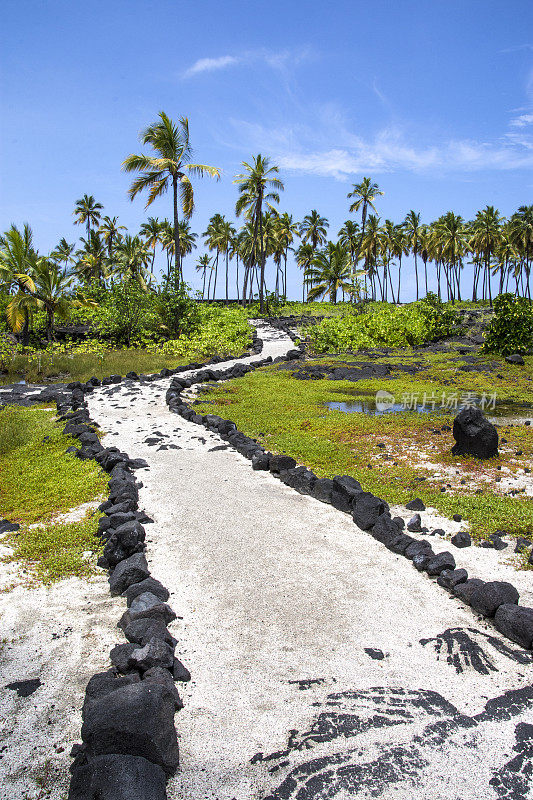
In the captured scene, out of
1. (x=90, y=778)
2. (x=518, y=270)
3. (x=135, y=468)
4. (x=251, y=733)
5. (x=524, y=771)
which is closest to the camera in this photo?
(x=90, y=778)

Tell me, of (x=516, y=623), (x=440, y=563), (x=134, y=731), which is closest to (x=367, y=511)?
(x=440, y=563)

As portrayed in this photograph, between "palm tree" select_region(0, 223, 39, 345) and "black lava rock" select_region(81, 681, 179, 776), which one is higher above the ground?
"palm tree" select_region(0, 223, 39, 345)

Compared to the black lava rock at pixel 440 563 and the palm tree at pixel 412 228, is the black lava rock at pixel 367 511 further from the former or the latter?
the palm tree at pixel 412 228

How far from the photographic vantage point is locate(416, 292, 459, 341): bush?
105 feet

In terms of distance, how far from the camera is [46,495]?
7.81m

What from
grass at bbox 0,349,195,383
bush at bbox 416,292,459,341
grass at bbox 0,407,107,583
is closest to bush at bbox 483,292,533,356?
bush at bbox 416,292,459,341

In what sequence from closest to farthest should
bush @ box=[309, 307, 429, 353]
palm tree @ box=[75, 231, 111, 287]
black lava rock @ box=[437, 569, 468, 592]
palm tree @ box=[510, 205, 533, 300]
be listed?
black lava rock @ box=[437, 569, 468, 592], bush @ box=[309, 307, 429, 353], palm tree @ box=[75, 231, 111, 287], palm tree @ box=[510, 205, 533, 300]

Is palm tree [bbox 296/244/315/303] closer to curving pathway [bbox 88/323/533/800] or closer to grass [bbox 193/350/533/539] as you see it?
grass [bbox 193/350/533/539]

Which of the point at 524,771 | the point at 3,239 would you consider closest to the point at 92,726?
the point at 524,771

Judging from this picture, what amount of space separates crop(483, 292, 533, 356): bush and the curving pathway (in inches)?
788

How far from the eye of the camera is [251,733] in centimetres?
336

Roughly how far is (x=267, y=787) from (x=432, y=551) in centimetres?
322

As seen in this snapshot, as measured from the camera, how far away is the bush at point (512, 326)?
76.5 feet

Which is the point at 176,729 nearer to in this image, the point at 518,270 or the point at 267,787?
the point at 267,787
